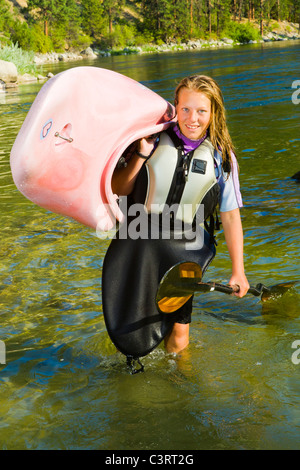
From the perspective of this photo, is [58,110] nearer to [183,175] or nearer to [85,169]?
[85,169]

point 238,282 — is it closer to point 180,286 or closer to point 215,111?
point 180,286

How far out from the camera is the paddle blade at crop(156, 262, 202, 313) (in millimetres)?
3000

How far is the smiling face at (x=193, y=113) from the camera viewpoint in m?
2.99

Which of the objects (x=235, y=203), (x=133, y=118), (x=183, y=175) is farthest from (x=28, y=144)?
(x=235, y=203)

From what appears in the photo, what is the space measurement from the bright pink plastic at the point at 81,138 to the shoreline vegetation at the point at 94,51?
77.2 ft

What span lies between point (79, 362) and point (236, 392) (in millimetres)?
1096

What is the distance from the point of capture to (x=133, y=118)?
2986mm

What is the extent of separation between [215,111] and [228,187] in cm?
44

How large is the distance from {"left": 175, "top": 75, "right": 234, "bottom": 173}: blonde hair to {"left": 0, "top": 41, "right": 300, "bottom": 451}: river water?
1311 mm

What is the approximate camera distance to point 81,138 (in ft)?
9.41

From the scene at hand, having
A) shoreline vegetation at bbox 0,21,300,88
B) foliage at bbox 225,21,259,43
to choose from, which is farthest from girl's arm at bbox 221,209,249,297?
foliage at bbox 225,21,259,43

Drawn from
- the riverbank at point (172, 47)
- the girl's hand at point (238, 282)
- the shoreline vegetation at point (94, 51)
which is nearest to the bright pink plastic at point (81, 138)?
the girl's hand at point (238, 282)

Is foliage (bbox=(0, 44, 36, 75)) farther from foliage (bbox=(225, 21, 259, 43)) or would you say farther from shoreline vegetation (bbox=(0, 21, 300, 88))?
foliage (bbox=(225, 21, 259, 43))
